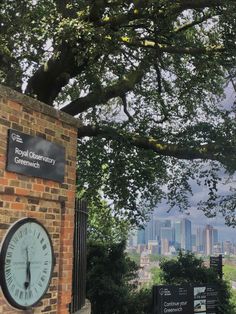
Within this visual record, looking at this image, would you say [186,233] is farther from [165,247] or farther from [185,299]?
[185,299]

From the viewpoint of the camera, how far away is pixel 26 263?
5.99m

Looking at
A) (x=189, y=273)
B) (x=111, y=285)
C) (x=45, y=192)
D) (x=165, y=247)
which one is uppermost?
(x=45, y=192)

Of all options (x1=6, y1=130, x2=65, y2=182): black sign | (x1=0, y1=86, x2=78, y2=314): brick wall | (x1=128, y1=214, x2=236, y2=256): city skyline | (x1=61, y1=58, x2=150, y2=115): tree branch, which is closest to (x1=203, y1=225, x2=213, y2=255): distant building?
(x1=128, y1=214, x2=236, y2=256): city skyline

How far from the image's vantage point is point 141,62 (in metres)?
13.4

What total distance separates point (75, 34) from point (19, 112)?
4.40 meters

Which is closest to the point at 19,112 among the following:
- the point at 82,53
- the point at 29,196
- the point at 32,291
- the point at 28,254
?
the point at 29,196

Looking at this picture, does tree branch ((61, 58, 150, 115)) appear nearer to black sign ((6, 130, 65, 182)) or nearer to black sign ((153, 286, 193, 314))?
black sign ((153, 286, 193, 314))

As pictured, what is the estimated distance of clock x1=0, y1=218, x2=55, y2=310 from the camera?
5668 millimetres

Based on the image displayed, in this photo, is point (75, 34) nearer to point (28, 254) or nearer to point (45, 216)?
point (45, 216)

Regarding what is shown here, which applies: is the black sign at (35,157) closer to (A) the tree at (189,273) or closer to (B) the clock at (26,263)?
(B) the clock at (26,263)

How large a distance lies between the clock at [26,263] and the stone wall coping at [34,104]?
1.32 meters

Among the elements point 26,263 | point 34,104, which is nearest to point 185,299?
point 26,263

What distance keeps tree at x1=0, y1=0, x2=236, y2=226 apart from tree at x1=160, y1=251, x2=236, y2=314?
2.98 meters

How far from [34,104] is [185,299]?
7697mm
